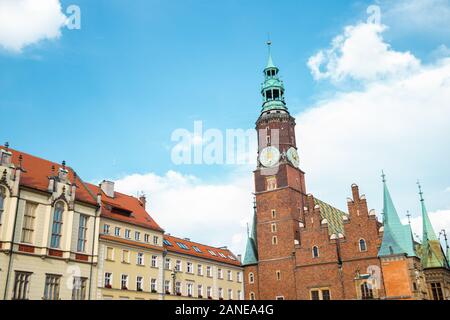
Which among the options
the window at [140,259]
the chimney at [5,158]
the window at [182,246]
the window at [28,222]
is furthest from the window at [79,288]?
the window at [182,246]

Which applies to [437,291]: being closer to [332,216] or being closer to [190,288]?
[332,216]

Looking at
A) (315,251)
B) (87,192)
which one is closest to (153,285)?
(87,192)

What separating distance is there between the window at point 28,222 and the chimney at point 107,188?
1290cm

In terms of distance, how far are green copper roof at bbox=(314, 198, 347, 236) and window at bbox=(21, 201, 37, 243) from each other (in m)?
37.3

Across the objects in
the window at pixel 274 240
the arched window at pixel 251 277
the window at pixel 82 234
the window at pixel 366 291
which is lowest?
the window at pixel 366 291

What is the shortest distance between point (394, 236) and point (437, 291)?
1035cm

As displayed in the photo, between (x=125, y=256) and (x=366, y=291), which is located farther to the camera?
(x=366, y=291)

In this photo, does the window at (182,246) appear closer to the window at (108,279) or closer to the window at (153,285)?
the window at (153,285)

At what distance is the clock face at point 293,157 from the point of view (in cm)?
6862

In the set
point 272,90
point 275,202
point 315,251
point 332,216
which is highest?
point 272,90

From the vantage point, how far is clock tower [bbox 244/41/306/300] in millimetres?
62919

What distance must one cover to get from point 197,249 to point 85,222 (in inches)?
895

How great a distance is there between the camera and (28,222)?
40250 mm
